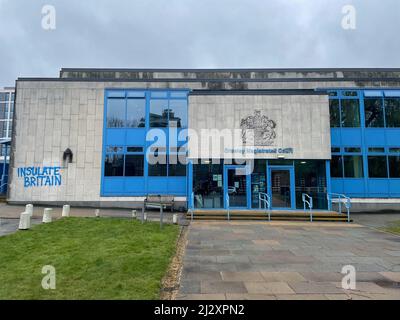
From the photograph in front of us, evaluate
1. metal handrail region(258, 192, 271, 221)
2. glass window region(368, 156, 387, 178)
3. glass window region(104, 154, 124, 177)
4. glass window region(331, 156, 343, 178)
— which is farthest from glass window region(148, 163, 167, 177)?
glass window region(368, 156, 387, 178)

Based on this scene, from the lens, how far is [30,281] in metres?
4.73

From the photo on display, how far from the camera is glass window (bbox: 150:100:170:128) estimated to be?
18.3 m

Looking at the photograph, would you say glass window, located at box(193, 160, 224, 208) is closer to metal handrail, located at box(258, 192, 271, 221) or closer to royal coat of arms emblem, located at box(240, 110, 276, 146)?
metal handrail, located at box(258, 192, 271, 221)

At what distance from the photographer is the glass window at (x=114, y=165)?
1773 cm

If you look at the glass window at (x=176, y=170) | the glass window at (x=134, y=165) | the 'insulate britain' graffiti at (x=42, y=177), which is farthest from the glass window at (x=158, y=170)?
the 'insulate britain' graffiti at (x=42, y=177)

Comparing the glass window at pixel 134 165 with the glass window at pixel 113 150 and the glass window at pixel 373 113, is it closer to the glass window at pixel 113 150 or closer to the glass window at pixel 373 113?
the glass window at pixel 113 150

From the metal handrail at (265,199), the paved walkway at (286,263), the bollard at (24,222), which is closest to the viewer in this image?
the paved walkway at (286,263)

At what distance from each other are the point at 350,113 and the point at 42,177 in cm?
2024

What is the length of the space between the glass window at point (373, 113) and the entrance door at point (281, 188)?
725 cm

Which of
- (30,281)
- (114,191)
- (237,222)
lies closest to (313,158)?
(237,222)

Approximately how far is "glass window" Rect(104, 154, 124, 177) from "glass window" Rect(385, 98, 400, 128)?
17.5m

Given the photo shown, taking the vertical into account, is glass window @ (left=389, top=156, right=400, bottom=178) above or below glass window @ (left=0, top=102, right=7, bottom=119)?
below

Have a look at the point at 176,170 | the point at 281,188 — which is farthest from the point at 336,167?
the point at 176,170

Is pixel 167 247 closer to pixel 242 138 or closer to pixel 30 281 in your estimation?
pixel 30 281
